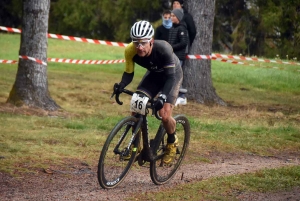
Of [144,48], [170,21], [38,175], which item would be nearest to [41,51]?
[170,21]

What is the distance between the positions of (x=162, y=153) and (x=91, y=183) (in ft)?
2.97

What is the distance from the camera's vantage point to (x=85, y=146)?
1091cm

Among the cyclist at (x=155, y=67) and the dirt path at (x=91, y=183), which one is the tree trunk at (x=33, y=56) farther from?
the cyclist at (x=155, y=67)

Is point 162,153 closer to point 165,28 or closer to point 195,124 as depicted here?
point 195,124

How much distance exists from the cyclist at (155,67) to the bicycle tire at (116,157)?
0.40 metres

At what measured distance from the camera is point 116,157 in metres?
7.95

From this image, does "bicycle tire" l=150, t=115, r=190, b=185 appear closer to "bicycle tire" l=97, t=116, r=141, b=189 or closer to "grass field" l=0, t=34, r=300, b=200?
"bicycle tire" l=97, t=116, r=141, b=189

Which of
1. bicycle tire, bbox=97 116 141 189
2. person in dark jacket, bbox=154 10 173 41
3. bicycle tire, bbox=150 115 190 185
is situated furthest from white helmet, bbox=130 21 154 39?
person in dark jacket, bbox=154 10 173 41

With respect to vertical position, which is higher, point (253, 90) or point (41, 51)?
point (41, 51)

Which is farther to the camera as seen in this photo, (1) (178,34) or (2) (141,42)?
(1) (178,34)

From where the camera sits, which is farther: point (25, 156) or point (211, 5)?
point (211, 5)

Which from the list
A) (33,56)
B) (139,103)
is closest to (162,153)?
(139,103)

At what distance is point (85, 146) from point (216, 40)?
31.4 meters

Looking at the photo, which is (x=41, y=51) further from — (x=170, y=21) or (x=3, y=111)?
(x=170, y=21)
